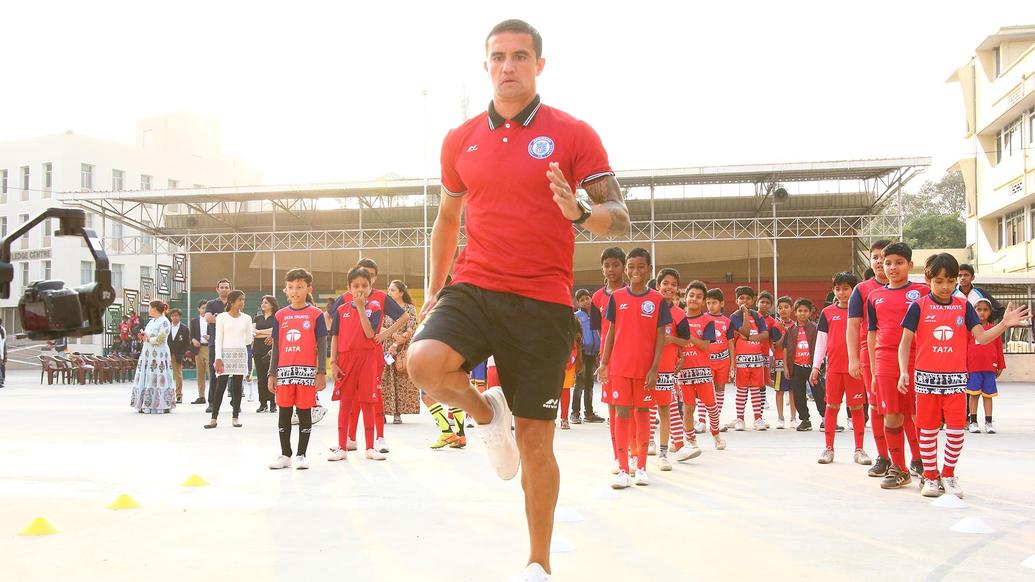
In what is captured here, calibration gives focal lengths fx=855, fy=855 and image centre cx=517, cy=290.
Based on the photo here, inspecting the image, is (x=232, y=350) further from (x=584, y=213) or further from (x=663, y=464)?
(x=584, y=213)

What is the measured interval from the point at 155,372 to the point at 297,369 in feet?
25.5

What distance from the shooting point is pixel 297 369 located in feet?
24.3

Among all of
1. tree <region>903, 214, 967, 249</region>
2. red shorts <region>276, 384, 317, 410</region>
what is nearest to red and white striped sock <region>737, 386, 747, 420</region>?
red shorts <region>276, 384, 317, 410</region>

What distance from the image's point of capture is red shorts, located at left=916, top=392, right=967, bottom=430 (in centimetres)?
591

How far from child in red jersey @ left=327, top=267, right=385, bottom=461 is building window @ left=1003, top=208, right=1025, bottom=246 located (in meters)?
35.0

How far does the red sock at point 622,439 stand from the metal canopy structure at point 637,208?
1963 cm

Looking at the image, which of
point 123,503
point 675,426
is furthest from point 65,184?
point 123,503

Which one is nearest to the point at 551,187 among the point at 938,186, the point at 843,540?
the point at 843,540

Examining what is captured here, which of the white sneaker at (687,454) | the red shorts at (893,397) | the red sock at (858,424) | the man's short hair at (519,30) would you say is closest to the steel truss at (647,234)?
the white sneaker at (687,454)

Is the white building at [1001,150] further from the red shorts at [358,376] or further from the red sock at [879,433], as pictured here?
the red shorts at [358,376]

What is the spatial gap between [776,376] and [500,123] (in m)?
9.61

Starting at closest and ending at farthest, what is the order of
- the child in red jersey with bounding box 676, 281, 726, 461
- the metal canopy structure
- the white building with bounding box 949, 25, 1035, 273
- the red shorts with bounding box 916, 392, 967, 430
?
the red shorts with bounding box 916, 392, 967, 430 → the child in red jersey with bounding box 676, 281, 726, 461 → the metal canopy structure → the white building with bounding box 949, 25, 1035, 273

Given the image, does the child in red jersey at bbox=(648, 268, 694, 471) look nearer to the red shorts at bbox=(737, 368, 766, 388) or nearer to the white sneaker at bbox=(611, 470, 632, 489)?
the white sneaker at bbox=(611, 470, 632, 489)

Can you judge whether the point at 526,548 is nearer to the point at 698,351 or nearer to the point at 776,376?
the point at 698,351
